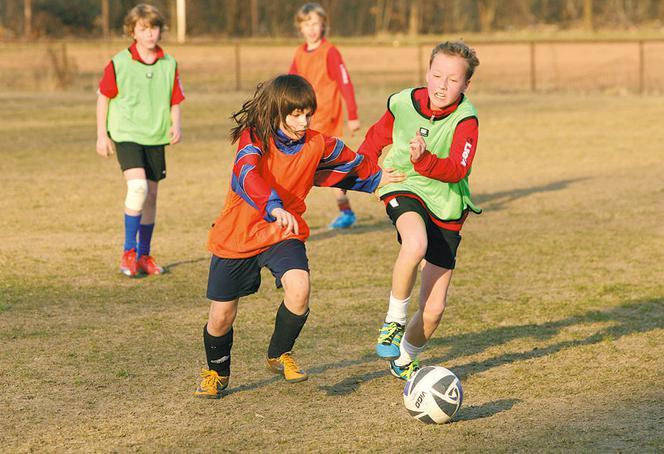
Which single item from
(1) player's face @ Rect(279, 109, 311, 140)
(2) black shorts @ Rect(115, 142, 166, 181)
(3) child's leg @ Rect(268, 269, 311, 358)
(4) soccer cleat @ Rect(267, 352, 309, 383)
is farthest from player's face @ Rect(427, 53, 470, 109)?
(2) black shorts @ Rect(115, 142, 166, 181)

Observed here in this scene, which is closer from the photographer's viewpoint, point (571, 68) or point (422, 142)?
point (422, 142)

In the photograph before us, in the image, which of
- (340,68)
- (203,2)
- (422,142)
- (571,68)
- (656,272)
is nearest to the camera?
(422,142)

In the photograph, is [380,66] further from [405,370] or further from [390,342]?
[390,342]

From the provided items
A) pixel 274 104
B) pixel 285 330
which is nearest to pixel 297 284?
pixel 285 330

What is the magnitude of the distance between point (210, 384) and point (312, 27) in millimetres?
5574

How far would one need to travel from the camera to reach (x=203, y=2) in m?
51.2

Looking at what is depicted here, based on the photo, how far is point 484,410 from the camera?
17.9 ft

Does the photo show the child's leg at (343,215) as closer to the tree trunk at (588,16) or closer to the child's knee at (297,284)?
the child's knee at (297,284)

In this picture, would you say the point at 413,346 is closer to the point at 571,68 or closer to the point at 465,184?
the point at 465,184

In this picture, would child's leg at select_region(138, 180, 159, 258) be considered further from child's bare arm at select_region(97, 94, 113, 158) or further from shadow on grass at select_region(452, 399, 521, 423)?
shadow on grass at select_region(452, 399, 521, 423)

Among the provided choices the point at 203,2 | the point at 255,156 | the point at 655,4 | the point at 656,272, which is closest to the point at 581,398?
the point at 255,156

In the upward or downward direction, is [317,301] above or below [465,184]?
below

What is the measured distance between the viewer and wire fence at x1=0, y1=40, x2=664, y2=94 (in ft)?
96.9

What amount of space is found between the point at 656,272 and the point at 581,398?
11.7ft
